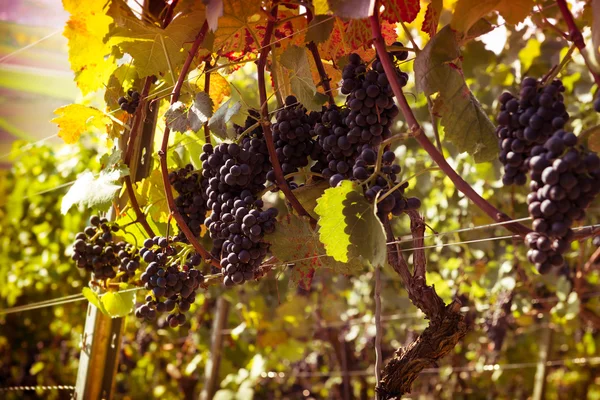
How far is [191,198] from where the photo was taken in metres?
1.14

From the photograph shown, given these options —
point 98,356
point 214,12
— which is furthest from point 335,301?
point 214,12

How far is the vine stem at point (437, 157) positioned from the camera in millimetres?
721

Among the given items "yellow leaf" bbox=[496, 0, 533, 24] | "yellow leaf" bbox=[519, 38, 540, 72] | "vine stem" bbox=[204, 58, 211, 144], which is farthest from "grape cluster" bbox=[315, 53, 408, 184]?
"yellow leaf" bbox=[519, 38, 540, 72]

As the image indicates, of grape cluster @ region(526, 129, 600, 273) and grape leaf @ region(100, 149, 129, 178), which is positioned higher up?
grape leaf @ region(100, 149, 129, 178)

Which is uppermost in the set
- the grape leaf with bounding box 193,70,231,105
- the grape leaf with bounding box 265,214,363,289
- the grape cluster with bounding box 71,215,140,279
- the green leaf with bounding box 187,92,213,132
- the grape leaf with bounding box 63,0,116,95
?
the grape leaf with bounding box 63,0,116,95

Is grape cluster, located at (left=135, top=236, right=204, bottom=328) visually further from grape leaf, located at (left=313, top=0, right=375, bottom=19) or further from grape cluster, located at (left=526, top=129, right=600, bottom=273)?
grape cluster, located at (left=526, top=129, right=600, bottom=273)

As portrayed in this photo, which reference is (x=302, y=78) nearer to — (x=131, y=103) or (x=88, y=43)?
(x=131, y=103)

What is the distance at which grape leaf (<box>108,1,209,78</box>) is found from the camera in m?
1.05

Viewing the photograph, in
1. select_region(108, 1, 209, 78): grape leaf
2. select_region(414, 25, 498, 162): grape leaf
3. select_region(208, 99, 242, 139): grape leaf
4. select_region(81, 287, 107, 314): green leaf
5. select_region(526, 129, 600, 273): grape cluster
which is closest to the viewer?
select_region(526, 129, 600, 273): grape cluster

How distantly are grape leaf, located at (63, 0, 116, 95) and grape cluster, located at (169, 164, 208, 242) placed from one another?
0.99 ft

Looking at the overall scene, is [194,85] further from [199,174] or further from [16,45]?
[16,45]

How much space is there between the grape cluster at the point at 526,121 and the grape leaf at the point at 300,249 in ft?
1.04

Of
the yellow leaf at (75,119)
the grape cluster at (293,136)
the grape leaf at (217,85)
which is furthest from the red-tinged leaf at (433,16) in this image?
the yellow leaf at (75,119)

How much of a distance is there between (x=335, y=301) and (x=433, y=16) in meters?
2.51
